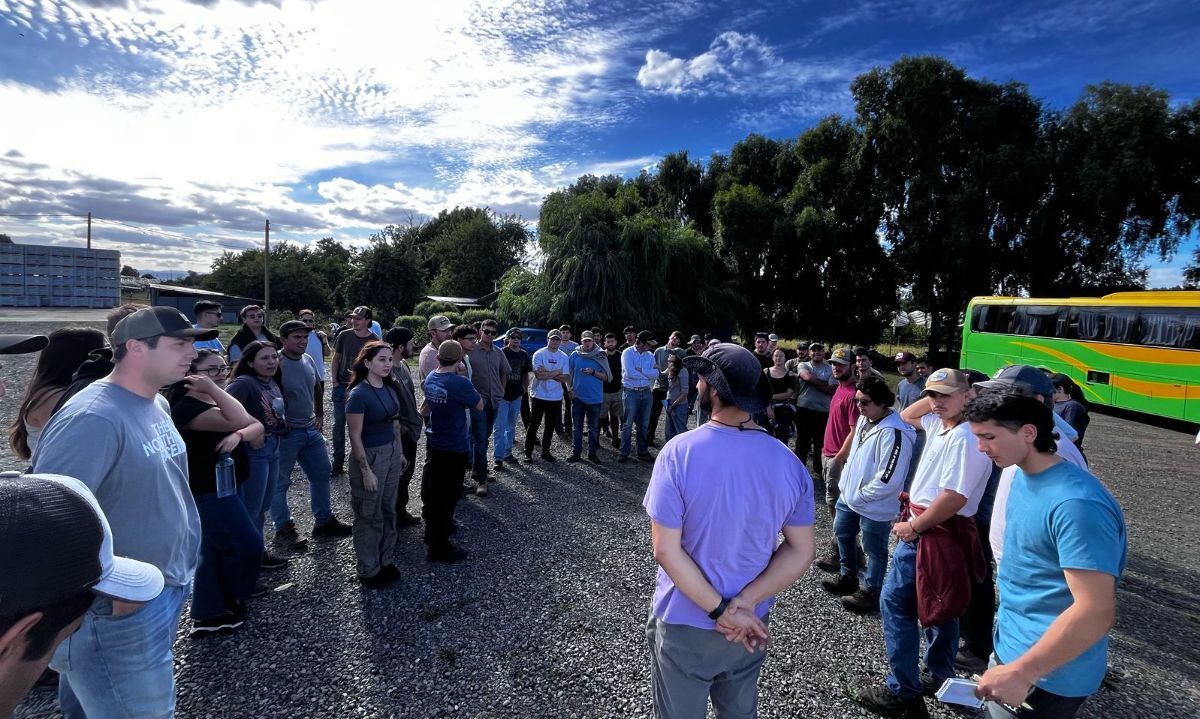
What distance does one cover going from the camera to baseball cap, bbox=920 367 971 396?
319 cm

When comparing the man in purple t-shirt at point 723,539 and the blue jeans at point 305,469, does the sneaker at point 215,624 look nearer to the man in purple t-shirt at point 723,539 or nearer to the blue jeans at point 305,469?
the blue jeans at point 305,469

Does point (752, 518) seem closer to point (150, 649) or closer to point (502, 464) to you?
point (150, 649)

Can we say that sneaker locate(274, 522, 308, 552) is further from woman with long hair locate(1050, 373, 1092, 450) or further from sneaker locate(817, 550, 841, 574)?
woman with long hair locate(1050, 373, 1092, 450)

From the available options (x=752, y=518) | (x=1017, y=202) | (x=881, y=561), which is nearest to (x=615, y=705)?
(x=752, y=518)

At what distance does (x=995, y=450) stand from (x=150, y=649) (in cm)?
306

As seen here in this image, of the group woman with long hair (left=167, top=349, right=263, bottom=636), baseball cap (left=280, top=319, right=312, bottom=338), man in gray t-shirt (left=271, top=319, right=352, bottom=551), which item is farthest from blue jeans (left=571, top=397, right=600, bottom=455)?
woman with long hair (left=167, top=349, right=263, bottom=636)

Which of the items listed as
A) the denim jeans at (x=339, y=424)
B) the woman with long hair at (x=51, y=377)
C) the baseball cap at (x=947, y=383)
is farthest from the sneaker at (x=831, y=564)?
the denim jeans at (x=339, y=424)

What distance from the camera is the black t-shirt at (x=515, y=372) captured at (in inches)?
297

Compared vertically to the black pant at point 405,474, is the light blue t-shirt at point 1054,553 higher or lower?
higher

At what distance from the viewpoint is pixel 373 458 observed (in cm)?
420

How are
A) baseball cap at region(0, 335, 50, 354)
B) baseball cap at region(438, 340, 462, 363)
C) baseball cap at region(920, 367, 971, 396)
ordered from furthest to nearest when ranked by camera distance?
baseball cap at region(438, 340, 462, 363)
baseball cap at region(920, 367, 971, 396)
baseball cap at region(0, 335, 50, 354)

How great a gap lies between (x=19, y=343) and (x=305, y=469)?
9.67 ft

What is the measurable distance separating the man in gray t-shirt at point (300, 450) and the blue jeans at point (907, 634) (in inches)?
179

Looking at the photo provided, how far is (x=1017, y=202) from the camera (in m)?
20.8
